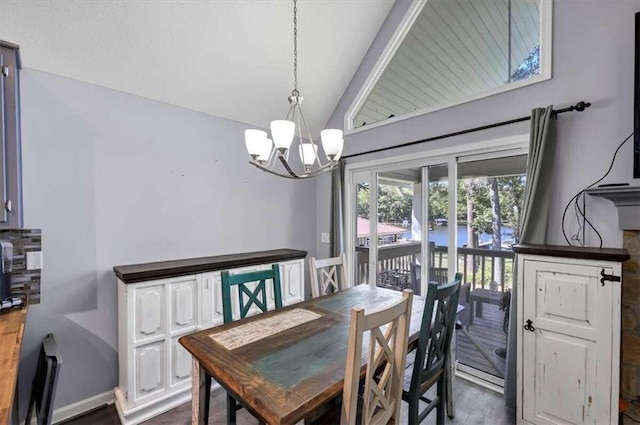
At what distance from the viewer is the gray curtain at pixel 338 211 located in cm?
365

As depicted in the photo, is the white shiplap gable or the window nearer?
the window

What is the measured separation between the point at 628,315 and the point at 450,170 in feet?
5.25

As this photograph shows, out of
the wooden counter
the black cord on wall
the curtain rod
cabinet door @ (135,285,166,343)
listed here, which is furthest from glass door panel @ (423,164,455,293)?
the wooden counter

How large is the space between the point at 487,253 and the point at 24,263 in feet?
12.1

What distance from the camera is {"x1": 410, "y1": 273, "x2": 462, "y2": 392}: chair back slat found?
5.08 feet

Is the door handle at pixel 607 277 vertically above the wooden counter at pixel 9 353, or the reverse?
the door handle at pixel 607 277

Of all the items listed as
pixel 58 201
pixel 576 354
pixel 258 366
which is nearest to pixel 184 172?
pixel 58 201

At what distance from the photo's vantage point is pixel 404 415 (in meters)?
2.21

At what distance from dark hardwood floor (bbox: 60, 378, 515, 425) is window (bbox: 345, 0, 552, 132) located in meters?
2.57

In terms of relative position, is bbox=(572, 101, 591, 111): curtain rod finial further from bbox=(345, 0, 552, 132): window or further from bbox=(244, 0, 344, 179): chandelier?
bbox=(244, 0, 344, 179): chandelier

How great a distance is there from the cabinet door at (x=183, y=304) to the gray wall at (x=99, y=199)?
45cm

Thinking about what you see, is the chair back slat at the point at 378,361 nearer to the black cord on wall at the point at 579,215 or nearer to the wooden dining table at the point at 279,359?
the wooden dining table at the point at 279,359

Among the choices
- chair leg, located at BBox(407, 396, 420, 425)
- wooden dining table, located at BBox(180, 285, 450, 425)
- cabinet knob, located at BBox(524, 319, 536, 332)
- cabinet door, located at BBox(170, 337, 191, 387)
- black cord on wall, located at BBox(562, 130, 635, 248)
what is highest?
black cord on wall, located at BBox(562, 130, 635, 248)

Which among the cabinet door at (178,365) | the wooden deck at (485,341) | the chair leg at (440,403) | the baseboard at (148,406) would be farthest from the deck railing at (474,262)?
the baseboard at (148,406)
